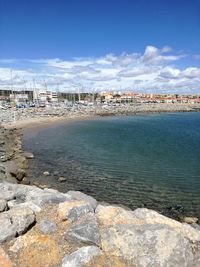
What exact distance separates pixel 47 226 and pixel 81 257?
1.66 metres

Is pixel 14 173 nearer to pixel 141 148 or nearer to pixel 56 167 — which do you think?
pixel 56 167

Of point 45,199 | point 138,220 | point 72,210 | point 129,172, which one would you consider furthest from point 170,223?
point 129,172

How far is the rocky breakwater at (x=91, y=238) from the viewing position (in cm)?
780

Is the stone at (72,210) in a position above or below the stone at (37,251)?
above

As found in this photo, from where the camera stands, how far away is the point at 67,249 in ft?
27.1

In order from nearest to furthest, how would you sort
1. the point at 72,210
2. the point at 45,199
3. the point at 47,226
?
the point at 47,226 → the point at 72,210 → the point at 45,199

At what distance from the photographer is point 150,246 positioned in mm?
7980

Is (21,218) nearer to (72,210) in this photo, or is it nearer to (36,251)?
(36,251)

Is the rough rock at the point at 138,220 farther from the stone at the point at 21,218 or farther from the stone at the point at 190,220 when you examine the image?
the stone at the point at 190,220

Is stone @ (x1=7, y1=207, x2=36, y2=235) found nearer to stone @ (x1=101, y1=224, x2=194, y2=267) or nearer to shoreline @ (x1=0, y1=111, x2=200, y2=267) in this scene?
shoreline @ (x1=0, y1=111, x2=200, y2=267)

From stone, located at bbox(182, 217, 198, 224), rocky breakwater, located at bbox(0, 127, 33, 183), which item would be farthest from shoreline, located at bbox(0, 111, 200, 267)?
rocky breakwater, located at bbox(0, 127, 33, 183)

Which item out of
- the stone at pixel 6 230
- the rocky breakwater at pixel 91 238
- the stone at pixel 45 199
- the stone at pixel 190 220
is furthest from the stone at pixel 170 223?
the stone at pixel 190 220

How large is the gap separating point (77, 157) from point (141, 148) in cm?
1060

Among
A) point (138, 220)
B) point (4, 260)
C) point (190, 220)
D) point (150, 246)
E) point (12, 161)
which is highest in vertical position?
point (138, 220)
